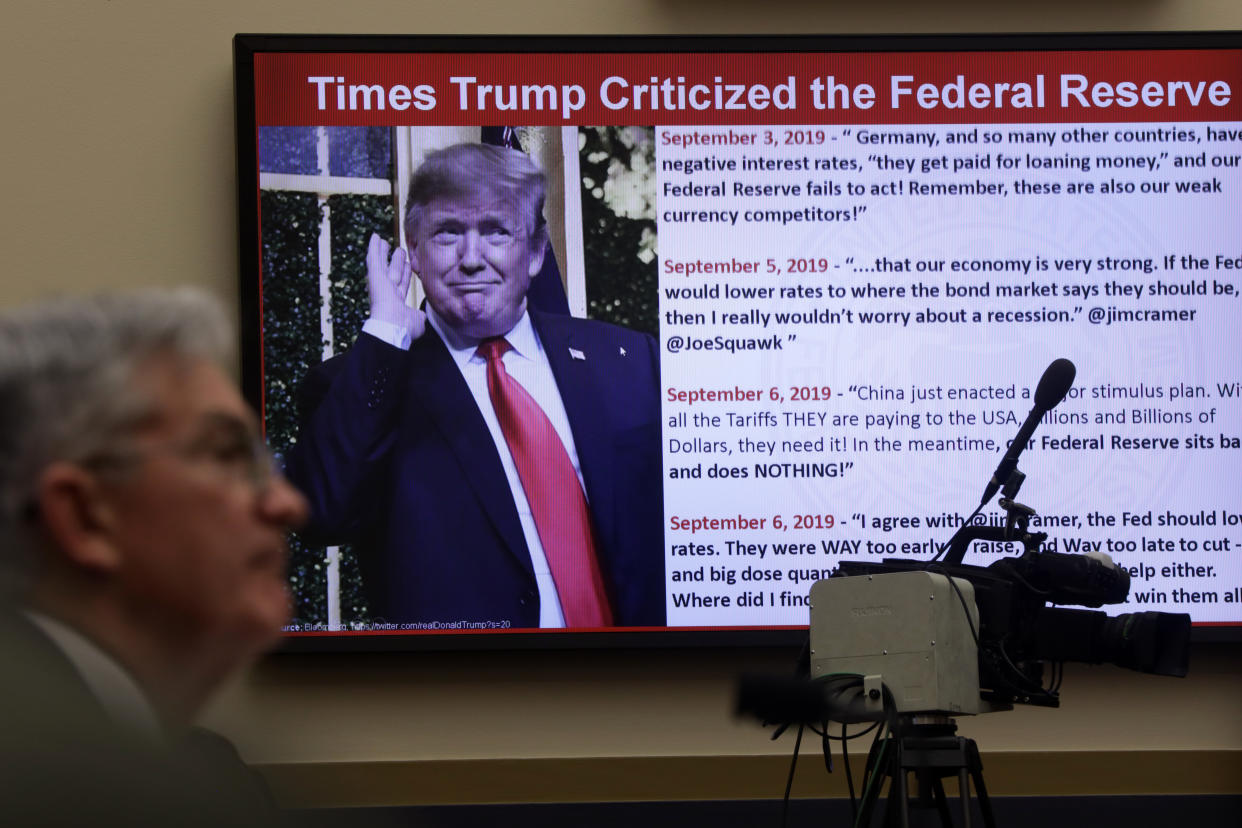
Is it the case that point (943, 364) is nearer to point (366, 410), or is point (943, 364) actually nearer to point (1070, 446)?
point (1070, 446)

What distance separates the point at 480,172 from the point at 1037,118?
142cm

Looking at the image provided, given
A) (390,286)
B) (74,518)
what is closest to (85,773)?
(74,518)

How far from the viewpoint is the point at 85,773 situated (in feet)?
1.94

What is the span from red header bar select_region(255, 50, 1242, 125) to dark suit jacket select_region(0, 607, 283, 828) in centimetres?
327

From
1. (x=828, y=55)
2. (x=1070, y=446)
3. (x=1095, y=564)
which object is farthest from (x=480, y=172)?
(x=1095, y=564)

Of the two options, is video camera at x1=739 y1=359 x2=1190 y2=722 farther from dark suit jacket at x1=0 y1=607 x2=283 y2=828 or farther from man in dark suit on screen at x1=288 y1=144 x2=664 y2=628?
dark suit jacket at x1=0 y1=607 x2=283 y2=828

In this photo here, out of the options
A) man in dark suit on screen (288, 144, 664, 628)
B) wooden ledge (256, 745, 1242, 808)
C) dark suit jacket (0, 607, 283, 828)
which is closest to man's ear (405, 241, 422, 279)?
man in dark suit on screen (288, 144, 664, 628)

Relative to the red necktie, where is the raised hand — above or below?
above

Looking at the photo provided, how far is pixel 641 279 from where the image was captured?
12.3ft

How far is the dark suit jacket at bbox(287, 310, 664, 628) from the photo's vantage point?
3.67 m

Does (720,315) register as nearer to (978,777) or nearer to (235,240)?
(235,240)

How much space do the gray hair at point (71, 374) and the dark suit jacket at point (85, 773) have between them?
0.17 meters

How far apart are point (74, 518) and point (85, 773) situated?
235 millimetres

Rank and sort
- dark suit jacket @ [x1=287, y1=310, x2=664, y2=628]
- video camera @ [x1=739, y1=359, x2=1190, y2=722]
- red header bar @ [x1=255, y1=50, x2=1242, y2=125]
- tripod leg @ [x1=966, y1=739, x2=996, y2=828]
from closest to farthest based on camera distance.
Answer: video camera @ [x1=739, y1=359, x2=1190, y2=722] → tripod leg @ [x1=966, y1=739, x2=996, y2=828] → dark suit jacket @ [x1=287, y1=310, x2=664, y2=628] → red header bar @ [x1=255, y1=50, x2=1242, y2=125]
